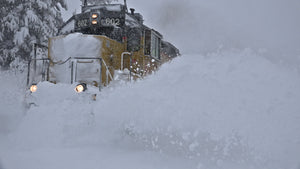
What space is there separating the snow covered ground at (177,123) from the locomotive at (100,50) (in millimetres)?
1210

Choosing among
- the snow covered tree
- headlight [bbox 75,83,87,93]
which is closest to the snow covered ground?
headlight [bbox 75,83,87,93]

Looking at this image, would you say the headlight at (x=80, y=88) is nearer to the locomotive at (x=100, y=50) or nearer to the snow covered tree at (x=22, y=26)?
the locomotive at (x=100, y=50)

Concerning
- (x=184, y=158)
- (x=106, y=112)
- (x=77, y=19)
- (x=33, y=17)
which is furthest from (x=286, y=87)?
(x=33, y=17)

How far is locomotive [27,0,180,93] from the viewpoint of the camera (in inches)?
295

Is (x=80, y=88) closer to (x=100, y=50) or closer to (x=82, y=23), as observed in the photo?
(x=100, y=50)

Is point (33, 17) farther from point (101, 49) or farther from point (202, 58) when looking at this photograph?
point (202, 58)

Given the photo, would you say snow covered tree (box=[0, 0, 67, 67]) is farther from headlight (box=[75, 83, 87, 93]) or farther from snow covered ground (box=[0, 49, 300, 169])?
headlight (box=[75, 83, 87, 93])

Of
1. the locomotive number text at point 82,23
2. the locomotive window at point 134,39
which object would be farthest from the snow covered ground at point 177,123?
the locomotive number text at point 82,23

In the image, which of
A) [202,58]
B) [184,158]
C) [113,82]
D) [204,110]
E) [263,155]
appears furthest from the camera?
[113,82]

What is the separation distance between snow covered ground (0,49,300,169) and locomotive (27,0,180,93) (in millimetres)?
1210

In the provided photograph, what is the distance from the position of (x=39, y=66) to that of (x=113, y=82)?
8.66 ft

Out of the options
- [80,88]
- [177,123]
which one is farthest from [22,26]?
[177,123]

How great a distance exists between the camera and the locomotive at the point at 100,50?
24.6ft

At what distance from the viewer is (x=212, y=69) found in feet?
17.8
